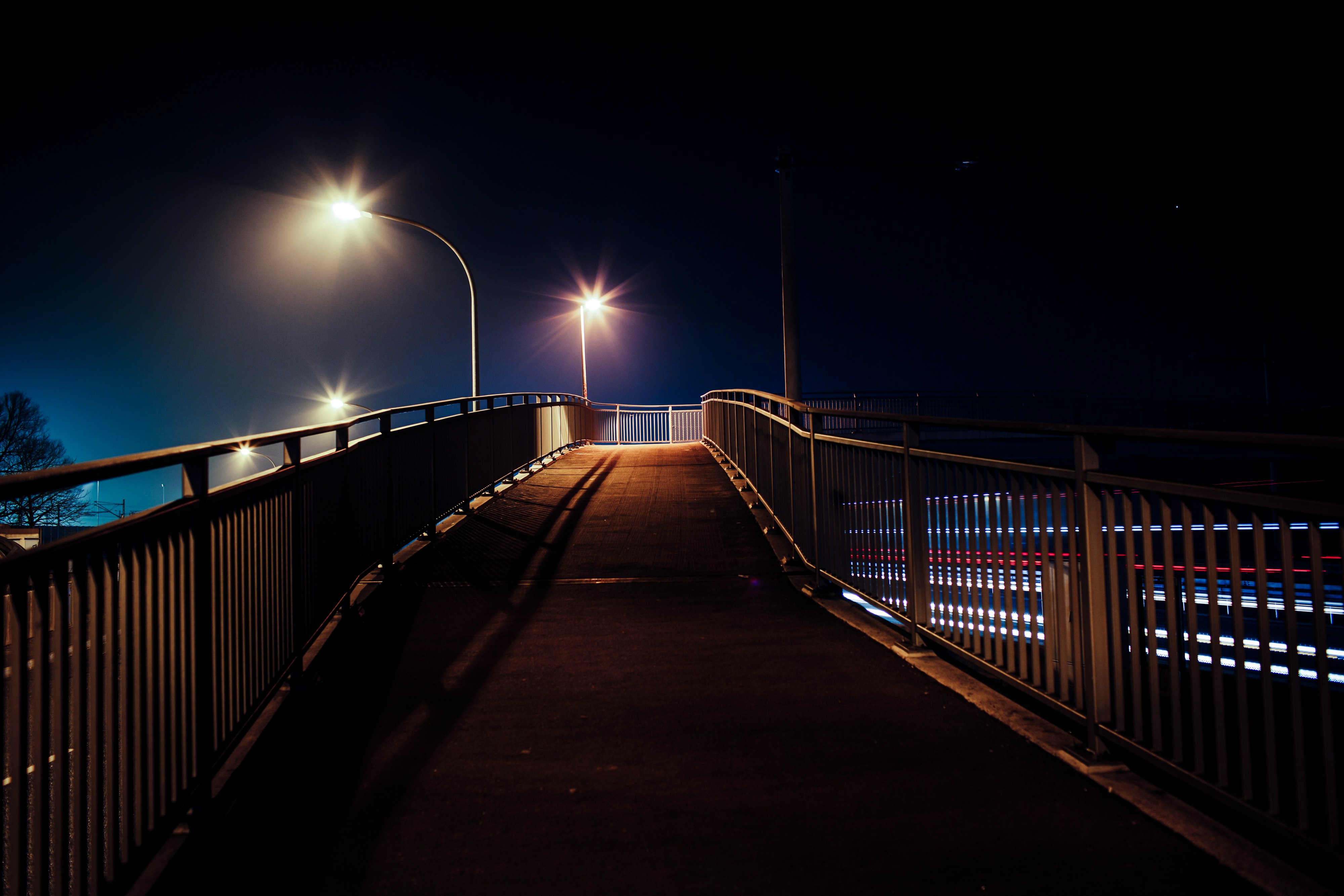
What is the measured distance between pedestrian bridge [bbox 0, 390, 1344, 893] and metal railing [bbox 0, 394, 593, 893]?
0.01 meters

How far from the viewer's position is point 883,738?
3.66 meters

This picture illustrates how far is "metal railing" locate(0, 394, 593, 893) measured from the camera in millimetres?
2084

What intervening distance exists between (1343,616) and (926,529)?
26440mm

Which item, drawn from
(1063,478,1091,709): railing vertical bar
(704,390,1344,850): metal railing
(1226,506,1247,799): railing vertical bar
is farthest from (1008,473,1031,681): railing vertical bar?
(1226,506,1247,799): railing vertical bar

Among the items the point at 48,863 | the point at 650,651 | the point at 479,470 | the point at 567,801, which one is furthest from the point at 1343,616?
the point at 48,863

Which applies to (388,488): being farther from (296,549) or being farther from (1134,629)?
(1134,629)

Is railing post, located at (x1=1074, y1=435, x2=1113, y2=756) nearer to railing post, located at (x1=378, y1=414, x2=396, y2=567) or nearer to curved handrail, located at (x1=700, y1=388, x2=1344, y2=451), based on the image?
curved handrail, located at (x1=700, y1=388, x2=1344, y2=451)

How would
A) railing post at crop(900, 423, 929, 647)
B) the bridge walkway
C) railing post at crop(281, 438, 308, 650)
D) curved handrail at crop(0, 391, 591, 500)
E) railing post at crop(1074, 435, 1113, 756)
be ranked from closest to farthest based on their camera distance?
curved handrail at crop(0, 391, 591, 500) → the bridge walkway → railing post at crop(1074, 435, 1113, 756) → railing post at crop(281, 438, 308, 650) → railing post at crop(900, 423, 929, 647)

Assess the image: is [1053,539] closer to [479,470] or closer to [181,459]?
[181,459]

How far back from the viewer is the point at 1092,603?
124 inches

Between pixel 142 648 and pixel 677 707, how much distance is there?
2.37 metres

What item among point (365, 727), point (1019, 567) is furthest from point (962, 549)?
point (365, 727)

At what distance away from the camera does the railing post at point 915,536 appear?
15.0 ft

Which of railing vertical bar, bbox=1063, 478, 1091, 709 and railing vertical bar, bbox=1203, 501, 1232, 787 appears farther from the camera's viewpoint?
railing vertical bar, bbox=1063, 478, 1091, 709
